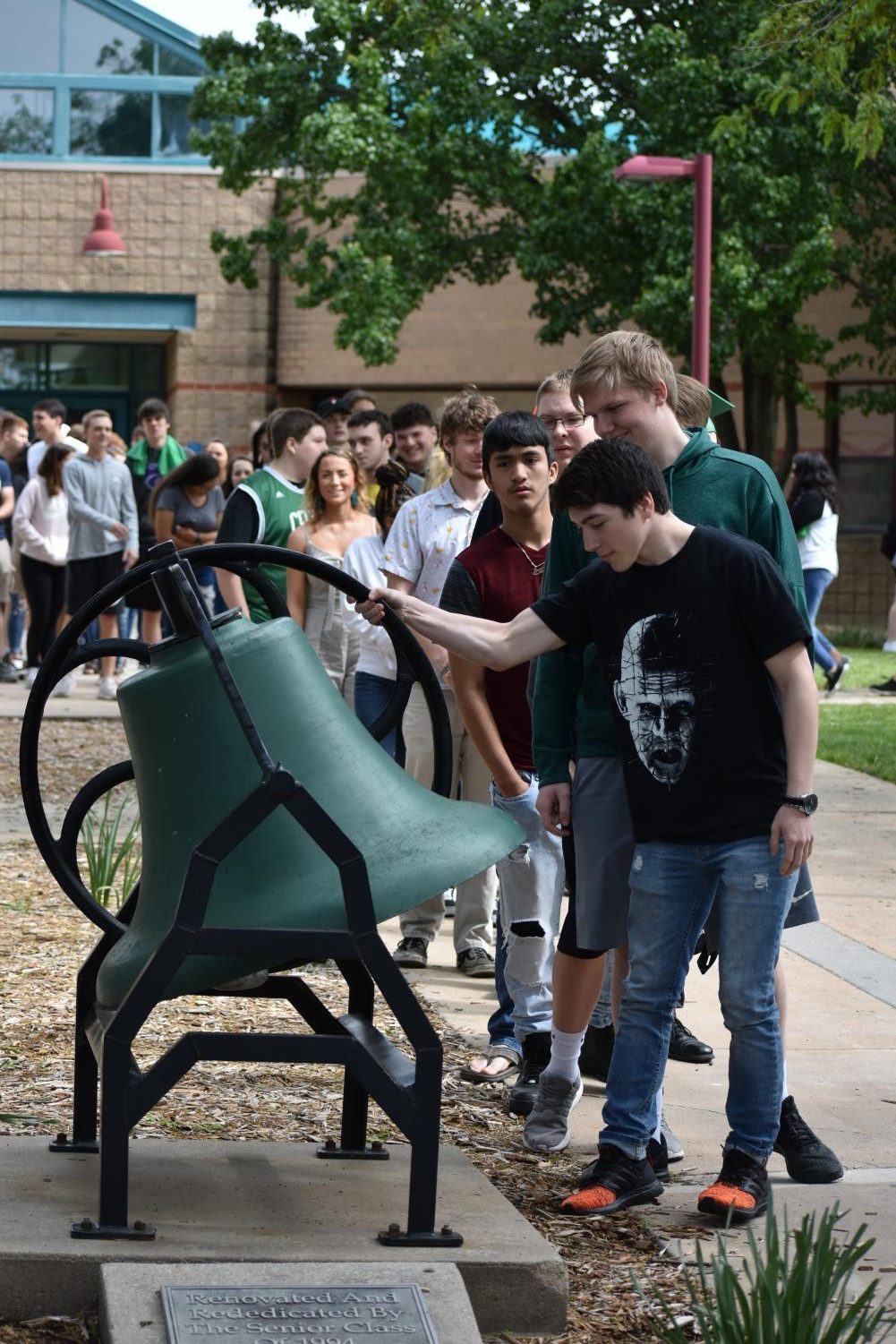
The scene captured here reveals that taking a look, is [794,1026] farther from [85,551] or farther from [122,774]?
[85,551]

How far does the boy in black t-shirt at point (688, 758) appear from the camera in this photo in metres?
3.99

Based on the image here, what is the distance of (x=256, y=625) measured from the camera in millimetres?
3791

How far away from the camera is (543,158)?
25422 mm

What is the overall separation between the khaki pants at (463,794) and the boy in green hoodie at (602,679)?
1886 millimetres

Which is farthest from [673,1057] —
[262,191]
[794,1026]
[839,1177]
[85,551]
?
[262,191]

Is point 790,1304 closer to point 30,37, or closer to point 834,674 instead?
point 834,674

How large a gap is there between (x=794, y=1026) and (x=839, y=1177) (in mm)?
1495

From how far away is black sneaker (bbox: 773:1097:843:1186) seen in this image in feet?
14.5

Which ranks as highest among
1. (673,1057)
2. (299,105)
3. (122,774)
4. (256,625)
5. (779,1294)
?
(299,105)

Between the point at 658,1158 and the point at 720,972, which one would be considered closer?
the point at 720,972

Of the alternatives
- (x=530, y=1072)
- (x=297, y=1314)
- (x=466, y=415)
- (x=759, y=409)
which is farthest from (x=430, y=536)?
(x=759, y=409)

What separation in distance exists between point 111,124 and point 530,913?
26.0 m

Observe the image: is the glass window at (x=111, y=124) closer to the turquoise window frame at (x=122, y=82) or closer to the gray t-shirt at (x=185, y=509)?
the turquoise window frame at (x=122, y=82)

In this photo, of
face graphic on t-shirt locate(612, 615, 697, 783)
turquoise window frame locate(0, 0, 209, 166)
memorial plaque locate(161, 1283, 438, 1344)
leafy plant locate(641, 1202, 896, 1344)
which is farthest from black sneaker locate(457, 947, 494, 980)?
turquoise window frame locate(0, 0, 209, 166)
